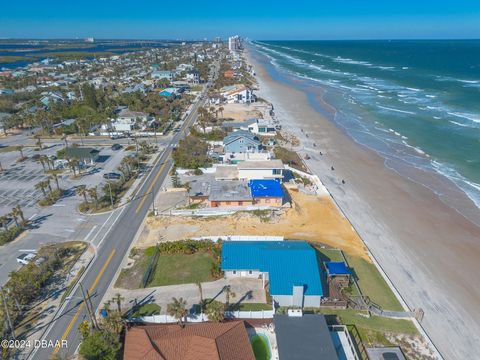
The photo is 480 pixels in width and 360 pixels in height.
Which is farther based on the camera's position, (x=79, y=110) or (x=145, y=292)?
(x=79, y=110)

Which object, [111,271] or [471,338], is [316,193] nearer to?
[471,338]

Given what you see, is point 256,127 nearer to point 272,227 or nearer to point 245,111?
point 245,111

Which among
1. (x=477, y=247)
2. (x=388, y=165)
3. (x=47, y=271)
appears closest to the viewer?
(x=47, y=271)

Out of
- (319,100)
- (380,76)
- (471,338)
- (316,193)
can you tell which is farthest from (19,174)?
(380,76)

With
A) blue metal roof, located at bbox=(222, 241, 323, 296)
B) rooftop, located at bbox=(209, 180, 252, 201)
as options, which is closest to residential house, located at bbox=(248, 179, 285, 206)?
rooftop, located at bbox=(209, 180, 252, 201)

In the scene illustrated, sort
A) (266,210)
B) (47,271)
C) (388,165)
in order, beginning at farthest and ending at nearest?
(388,165) → (266,210) → (47,271)

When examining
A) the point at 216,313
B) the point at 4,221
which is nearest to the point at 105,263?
the point at 216,313
